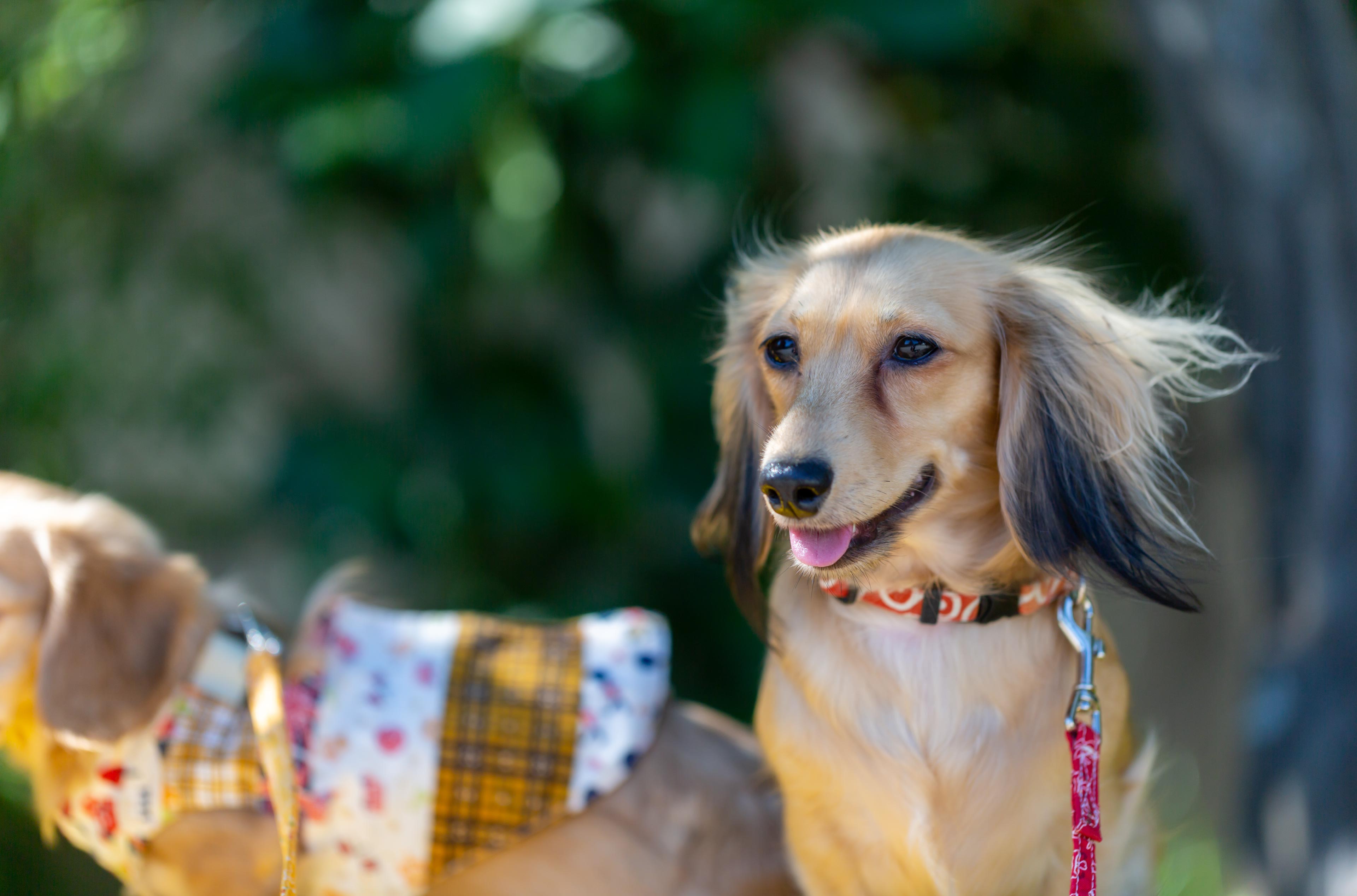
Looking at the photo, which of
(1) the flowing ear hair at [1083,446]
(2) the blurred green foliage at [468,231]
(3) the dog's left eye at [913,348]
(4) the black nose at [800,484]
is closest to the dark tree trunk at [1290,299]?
(2) the blurred green foliage at [468,231]

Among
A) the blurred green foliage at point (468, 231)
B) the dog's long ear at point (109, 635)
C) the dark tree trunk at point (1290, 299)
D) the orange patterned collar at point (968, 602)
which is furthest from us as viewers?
the blurred green foliage at point (468, 231)

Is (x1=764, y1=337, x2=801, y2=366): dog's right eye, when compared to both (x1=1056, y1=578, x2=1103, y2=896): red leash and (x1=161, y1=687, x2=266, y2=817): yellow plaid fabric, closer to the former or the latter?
(x1=1056, y1=578, x2=1103, y2=896): red leash

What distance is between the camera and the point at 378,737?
1924 mm

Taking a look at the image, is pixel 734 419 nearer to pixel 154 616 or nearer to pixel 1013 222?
pixel 154 616

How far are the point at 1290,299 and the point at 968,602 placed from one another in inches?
76.8

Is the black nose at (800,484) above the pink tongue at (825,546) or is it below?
above

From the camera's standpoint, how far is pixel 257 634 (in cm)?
196

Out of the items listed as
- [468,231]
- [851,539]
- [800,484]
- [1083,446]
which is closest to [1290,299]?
[1083,446]

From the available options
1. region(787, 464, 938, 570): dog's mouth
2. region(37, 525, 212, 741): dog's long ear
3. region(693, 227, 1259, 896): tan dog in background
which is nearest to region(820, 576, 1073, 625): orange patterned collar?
region(693, 227, 1259, 896): tan dog in background

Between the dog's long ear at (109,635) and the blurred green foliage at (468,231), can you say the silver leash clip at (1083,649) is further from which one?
the blurred green foliage at (468,231)

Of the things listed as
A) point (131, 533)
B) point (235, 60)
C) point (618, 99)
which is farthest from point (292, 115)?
point (131, 533)

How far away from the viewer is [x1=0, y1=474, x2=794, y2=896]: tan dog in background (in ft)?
6.11

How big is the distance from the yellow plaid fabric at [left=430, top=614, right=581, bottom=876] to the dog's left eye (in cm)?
91

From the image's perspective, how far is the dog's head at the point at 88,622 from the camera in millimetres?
1844
